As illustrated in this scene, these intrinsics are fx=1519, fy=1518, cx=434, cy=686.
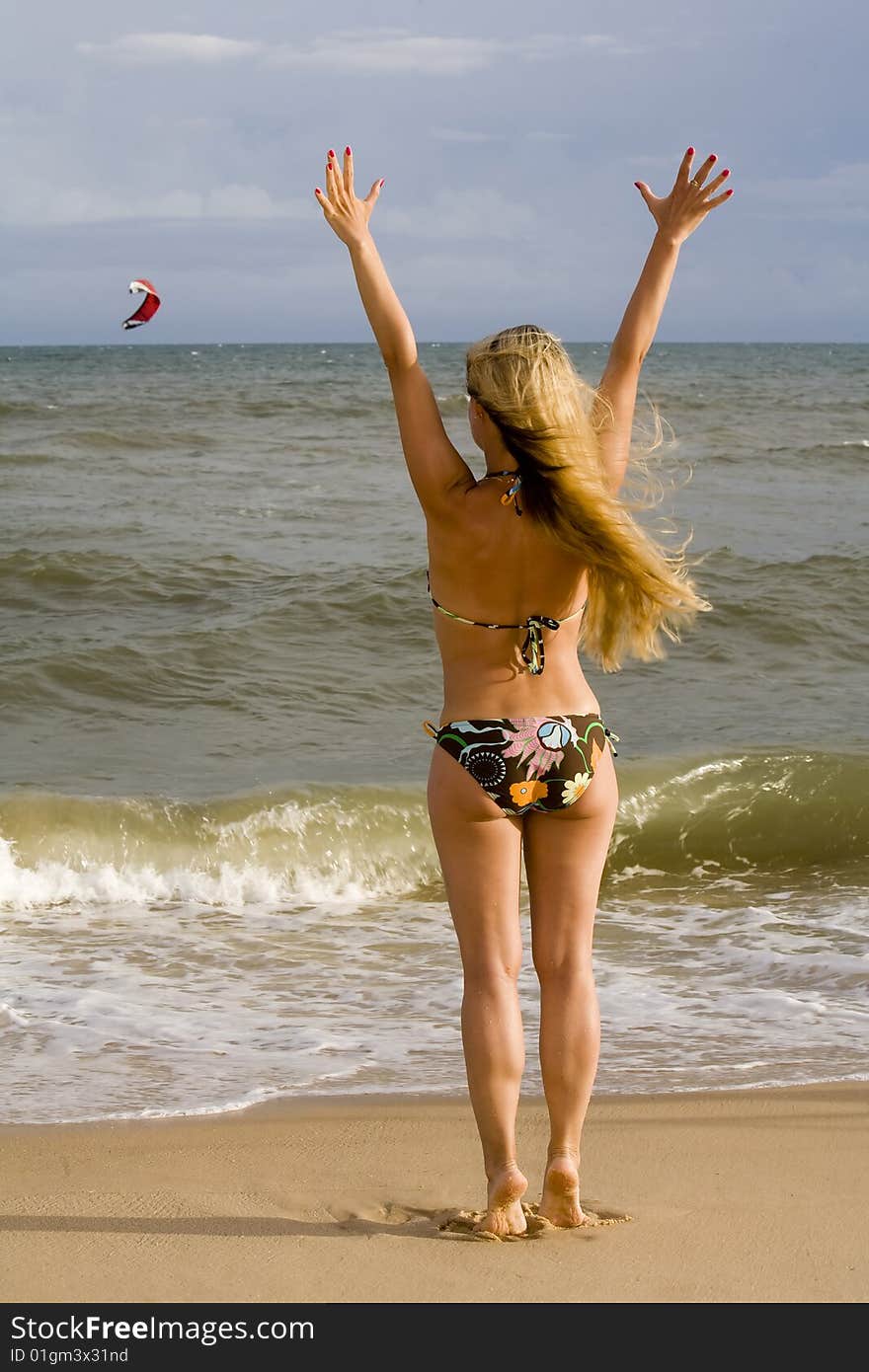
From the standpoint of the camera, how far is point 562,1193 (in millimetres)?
3248

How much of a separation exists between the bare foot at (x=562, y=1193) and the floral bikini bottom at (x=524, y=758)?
2.52ft

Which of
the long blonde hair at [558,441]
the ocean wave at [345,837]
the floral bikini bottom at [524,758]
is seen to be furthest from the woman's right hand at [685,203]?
the ocean wave at [345,837]

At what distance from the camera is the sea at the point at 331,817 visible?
469 centimetres

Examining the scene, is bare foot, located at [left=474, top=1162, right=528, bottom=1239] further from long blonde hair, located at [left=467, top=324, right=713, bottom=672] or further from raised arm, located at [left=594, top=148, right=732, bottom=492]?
raised arm, located at [left=594, top=148, right=732, bottom=492]

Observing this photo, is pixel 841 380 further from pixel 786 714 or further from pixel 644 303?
pixel 644 303

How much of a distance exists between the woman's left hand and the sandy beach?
2.10 m

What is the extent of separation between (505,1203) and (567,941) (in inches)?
22.1

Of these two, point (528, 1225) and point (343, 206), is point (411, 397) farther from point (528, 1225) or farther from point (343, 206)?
point (528, 1225)

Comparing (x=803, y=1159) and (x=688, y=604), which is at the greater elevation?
(x=688, y=604)

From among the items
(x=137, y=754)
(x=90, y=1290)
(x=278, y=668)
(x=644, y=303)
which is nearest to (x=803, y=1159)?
(x=90, y=1290)

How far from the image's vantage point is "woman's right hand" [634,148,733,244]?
3.37 m

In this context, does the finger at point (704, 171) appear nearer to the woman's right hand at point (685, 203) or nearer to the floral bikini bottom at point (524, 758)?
the woman's right hand at point (685, 203)
